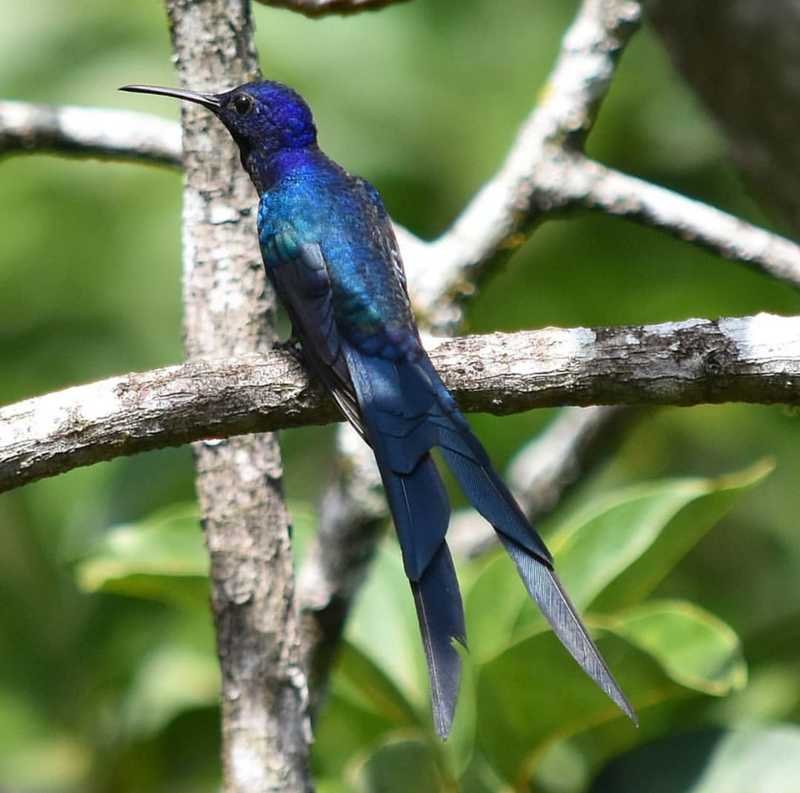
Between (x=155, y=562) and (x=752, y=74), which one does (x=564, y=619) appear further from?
(x=752, y=74)

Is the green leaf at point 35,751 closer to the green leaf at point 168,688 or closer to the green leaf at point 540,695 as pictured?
the green leaf at point 168,688

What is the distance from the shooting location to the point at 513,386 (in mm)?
2674

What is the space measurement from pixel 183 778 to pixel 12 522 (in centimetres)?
103

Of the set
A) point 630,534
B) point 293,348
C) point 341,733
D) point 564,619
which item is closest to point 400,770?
point 341,733

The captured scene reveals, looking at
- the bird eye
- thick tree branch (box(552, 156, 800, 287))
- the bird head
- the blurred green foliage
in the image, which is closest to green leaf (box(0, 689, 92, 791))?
the blurred green foliage

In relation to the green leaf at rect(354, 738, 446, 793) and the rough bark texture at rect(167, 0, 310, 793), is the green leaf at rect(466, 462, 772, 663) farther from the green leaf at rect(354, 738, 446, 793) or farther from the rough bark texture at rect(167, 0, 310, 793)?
the rough bark texture at rect(167, 0, 310, 793)

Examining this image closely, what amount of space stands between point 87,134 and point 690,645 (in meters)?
2.07

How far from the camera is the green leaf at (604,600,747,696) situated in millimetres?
3156

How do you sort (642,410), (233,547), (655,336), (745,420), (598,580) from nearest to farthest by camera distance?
(655,336), (233,547), (598,580), (642,410), (745,420)

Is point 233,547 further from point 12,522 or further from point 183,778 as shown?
point 12,522

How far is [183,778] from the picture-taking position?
4.00m

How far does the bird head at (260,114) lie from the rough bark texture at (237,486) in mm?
86

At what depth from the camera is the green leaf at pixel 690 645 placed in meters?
3.16

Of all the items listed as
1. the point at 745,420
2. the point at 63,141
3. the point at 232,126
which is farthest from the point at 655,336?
the point at 745,420
